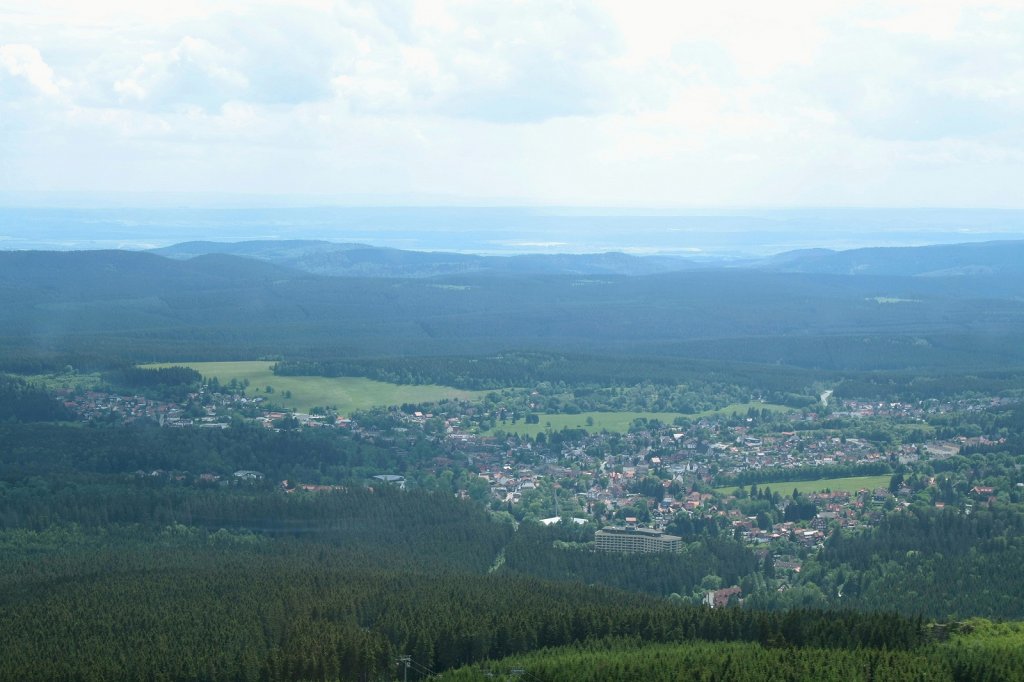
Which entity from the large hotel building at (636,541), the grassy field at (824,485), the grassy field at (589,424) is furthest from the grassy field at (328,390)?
the large hotel building at (636,541)

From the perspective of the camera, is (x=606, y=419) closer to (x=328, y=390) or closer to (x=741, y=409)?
(x=741, y=409)

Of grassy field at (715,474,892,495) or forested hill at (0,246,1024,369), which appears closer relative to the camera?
grassy field at (715,474,892,495)

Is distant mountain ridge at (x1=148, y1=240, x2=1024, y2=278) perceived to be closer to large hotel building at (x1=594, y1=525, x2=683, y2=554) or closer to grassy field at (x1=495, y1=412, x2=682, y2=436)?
grassy field at (x1=495, y1=412, x2=682, y2=436)

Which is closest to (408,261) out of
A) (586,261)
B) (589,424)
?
(586,261)

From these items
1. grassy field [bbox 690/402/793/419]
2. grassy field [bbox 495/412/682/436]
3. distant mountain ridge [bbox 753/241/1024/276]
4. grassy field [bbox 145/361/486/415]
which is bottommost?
grassy field [bbox 495/412/682/436]

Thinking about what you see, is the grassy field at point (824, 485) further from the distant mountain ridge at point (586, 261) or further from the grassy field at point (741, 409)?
the distant mountain ridge at point (586, 261)

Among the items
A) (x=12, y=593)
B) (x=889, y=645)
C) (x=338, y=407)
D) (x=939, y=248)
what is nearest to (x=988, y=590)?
(x=889, y=645)

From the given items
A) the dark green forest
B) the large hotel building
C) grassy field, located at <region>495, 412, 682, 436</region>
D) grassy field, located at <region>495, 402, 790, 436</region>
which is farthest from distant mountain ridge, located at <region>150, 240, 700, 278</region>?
the large hotel building

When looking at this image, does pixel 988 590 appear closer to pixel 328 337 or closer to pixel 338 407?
pixel 338 407
